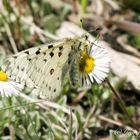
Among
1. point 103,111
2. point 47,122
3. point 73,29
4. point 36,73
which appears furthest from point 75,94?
point 36,73

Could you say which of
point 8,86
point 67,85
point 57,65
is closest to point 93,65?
point 57,65

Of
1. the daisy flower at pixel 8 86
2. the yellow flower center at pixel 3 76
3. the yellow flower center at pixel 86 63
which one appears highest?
the yellow flower center at pixel 86 63

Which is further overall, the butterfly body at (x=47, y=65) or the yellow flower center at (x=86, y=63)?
the yellow flower center at (x=86, y=63)

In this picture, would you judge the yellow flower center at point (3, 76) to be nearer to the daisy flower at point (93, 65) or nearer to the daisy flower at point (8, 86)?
the daisy flower at point (8, 86)

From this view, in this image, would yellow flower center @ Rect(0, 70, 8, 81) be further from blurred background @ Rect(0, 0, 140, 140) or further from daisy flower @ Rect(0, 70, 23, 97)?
blurred background @ Rect(0, 0, 140, 140)

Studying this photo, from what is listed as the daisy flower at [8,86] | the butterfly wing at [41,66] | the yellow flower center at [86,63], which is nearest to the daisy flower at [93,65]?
the yellow flower center at [86,63]

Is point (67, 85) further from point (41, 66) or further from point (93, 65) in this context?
point (41, 66)

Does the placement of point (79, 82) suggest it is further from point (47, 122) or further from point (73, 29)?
point (73, 29)
